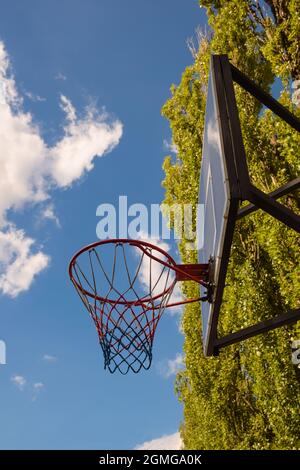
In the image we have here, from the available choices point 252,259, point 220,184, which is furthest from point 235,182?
point 252,259

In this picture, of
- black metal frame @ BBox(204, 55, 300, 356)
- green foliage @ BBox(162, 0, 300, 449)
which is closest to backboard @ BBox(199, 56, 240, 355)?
black metal frame @ BBox(204, 55, 300, 356)

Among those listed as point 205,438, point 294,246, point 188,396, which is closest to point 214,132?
point 294,246

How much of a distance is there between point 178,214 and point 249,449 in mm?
6610

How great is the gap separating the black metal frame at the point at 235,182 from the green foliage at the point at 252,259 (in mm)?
2438

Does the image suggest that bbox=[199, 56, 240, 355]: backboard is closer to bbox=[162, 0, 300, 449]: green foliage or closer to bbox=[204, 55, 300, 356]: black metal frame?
bbox=[204, 55, 300, 356]: black metal frame

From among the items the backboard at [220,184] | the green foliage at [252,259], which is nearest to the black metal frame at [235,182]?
the backboard at [220,184]

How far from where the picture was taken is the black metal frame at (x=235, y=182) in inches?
127

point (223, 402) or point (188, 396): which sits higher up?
point (188, 396)

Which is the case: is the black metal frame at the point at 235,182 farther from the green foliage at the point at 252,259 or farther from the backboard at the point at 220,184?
the green foliage at the point at 252,259

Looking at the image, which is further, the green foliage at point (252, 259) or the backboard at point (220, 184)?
the green foliage at point (252, 259)

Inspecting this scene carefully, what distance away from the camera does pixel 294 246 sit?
775 cm
